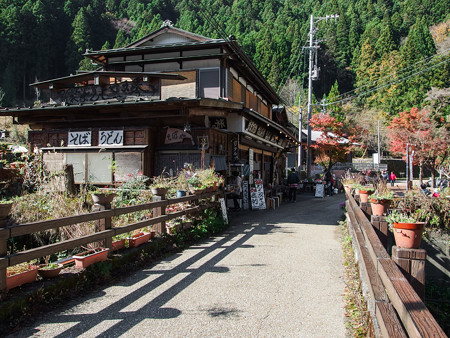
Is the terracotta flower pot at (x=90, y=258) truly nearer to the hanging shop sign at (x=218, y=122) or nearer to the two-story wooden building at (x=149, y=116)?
the two-story wooden building at (x=149, y=116)

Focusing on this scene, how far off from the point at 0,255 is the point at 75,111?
9.27m

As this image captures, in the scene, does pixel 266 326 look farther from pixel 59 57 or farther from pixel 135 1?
pixel 135 1

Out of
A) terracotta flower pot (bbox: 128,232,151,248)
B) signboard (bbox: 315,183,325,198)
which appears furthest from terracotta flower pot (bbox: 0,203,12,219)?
signboard (bbox: 315,183,325,198)

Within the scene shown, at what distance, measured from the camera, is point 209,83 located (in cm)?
1319

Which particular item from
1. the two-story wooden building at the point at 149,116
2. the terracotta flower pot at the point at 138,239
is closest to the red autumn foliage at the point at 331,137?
the two-story wooden building at the point at 149,116

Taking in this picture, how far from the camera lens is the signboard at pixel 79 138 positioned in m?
11.4

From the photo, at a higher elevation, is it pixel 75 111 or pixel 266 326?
pixel 75 111

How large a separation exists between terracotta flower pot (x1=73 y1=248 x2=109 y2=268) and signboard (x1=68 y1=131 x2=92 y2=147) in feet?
23.8

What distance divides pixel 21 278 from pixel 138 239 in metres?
2.22

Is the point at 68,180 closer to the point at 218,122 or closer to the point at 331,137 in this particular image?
the point at 218,122

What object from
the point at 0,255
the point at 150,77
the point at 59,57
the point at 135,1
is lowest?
the point at 0,255

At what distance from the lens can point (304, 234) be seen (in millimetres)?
8828

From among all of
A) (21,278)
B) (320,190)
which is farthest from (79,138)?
(320,190)

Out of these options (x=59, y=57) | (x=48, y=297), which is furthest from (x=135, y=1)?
(x=48, y=297)
